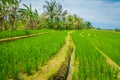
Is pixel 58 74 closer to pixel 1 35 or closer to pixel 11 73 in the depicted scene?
pixel 11 73

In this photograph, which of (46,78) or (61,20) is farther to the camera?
(61,20)

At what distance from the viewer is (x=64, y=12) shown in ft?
237

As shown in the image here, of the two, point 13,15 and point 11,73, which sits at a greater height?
point 13,15

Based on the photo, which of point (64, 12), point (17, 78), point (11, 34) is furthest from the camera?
point (64, 12)

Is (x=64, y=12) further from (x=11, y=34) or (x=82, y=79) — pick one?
(x=82, y=79)

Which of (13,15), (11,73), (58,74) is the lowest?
(58,74)

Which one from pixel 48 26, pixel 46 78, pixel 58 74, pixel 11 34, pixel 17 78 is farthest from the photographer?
pixel 48 26

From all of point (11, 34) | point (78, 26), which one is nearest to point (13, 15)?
point (11, 34)

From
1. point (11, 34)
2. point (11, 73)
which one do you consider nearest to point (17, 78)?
point (11, 73)

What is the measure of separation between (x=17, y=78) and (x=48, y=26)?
6134cm

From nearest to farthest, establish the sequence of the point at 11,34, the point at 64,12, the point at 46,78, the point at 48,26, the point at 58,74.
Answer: the point at 46,78
the point at 58,74
the point at 11,34
the point at 48,26
the point at 64,12

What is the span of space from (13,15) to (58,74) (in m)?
31.0

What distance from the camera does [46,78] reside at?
5.77 meters

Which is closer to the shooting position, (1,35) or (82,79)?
(82,79)
